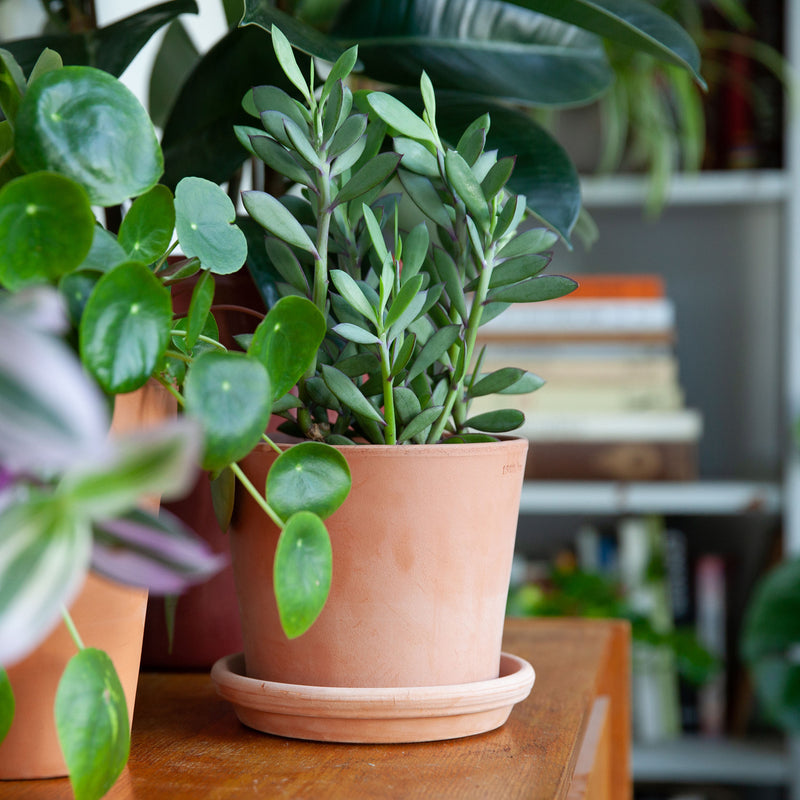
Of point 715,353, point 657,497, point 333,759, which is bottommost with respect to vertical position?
point 657,497

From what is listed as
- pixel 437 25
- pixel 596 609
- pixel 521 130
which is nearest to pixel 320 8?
pixel 437 25

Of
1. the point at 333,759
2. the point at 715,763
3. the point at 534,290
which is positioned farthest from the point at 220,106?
the point at 715,763

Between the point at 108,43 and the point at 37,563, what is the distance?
0.45 m

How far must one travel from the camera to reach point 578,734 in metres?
0.43

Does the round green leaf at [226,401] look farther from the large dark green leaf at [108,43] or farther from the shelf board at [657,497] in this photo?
the shelf board at [657,497]

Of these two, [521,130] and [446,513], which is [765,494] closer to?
[521,130]

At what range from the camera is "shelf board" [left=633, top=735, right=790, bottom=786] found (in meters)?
1.55

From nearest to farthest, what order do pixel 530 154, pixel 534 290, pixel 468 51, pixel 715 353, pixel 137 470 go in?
1. pixel 137 470
2. pixel 534 290
3. pixel 530 154
4. pixel 468 51
5. pixel 715 353

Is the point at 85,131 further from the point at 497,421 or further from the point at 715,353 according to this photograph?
the point at 715,353

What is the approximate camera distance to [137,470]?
0.18 metres

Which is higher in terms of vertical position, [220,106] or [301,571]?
[220,106]

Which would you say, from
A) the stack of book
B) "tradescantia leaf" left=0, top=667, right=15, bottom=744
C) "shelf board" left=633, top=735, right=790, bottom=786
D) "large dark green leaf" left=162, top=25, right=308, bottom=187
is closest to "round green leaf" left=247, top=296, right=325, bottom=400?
"tradescantia leaf" left=0, top=667, right=15, bottom=744

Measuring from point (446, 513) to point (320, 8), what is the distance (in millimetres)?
1130

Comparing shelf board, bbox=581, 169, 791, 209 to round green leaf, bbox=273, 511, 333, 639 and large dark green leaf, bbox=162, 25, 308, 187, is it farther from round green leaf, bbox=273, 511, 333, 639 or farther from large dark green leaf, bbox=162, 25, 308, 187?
round green leaf, bbox=273, 511, 333, 639
